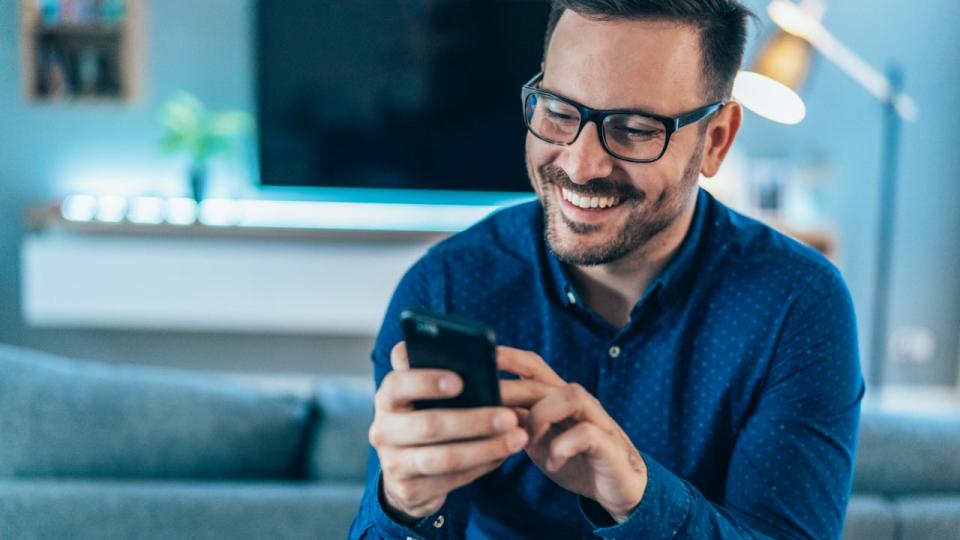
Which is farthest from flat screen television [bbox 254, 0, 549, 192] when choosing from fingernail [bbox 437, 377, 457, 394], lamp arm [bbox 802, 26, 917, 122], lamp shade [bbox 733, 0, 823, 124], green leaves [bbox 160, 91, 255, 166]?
fingernail [bbox 437, 377, 457, 394]

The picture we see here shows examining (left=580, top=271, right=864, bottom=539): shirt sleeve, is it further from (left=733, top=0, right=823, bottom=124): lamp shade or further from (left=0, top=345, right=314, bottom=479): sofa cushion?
(left=733, top=0, right=823, bottom=124): lamp shade

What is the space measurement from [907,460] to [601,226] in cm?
52

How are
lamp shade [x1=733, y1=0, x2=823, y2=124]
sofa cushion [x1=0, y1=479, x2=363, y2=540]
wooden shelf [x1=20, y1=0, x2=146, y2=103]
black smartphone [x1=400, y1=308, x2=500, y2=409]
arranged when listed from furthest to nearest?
wooden shelf [x1=20, y1=0, x2=146, y2=103]
lamp shade [x1=733, y1=0, x2=823, y2=124]
sofa cushion [x1=0, y1=479, x2=363, y2=540]
black smartphone [x1=400, y1=308, x2=500, y2=409]

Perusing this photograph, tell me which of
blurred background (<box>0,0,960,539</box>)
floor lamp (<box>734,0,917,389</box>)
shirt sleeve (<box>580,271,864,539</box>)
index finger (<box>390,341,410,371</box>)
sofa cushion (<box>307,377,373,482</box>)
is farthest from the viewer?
blurred background (<box>0,0,960,539</box>)

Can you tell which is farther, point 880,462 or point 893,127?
point 893,127

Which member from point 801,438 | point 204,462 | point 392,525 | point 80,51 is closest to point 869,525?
point 801,438

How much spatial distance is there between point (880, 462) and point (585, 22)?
26.6 inches

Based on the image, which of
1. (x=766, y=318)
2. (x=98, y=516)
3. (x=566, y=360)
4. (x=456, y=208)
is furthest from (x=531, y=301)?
(x=456, y=208)

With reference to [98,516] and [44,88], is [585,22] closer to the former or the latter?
[98,516]

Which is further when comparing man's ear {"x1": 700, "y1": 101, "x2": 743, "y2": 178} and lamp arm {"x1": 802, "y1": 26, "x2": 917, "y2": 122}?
lamp arm {"x1": 802, "y1": 26, "x2": 917, "y2": 122}

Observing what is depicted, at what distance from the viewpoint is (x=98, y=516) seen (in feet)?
3.64

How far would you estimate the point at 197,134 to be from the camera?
3676 mm

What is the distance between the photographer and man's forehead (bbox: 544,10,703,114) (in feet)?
3.36

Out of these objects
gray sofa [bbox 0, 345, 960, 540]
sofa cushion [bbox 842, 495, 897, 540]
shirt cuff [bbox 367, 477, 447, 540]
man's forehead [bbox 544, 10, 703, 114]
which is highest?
man's forehead [bbox 544, 10, 703, 114]
